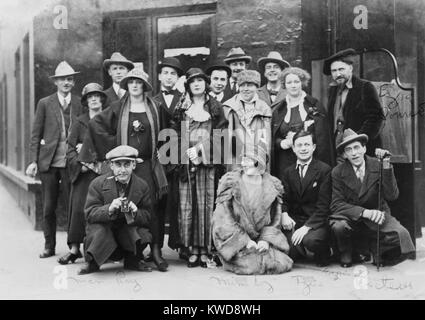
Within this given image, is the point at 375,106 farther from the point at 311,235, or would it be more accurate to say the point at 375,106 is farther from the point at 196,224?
the point at 196,224

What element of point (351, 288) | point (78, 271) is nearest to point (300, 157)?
point (351, 288)

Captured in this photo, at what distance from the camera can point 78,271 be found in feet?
17.4

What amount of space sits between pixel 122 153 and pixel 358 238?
7.61ft

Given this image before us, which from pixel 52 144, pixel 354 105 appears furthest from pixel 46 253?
pixel 354 105

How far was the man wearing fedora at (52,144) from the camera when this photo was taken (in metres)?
6.09

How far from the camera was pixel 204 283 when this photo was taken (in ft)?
16.4

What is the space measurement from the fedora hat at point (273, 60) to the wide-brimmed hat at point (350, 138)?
46.6 inches

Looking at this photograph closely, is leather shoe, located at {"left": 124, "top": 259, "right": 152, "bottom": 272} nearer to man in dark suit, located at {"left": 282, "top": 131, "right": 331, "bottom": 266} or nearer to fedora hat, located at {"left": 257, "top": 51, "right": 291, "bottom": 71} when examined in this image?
man in dark suit, located at {"left": 282, "top": 131, "right": 331, "bottom": 266}

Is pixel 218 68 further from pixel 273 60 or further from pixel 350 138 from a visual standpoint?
pixel 350 138

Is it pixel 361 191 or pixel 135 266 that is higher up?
pixel 361 191

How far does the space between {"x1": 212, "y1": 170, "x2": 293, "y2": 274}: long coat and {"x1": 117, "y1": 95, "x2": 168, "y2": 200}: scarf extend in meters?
0.57

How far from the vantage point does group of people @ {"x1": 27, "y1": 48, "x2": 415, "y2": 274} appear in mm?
5312

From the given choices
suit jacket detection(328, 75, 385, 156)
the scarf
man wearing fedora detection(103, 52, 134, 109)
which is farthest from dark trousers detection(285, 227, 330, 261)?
man wearing fedora detection(103, 52, 134, 109)
